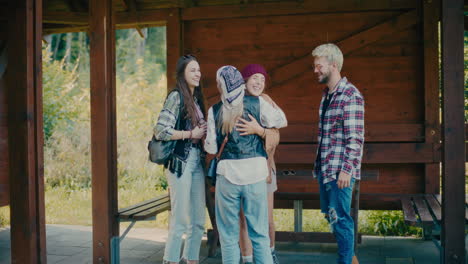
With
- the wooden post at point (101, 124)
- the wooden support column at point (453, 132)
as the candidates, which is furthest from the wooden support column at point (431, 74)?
the wooden post at point (101, 124)

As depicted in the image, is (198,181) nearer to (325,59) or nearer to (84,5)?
(325,59)

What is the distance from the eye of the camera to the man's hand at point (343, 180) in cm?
368

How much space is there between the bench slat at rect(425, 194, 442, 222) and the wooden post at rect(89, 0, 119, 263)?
2806 mm

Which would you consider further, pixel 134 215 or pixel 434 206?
pixel 434 206

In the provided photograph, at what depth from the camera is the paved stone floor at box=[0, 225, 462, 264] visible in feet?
16.5

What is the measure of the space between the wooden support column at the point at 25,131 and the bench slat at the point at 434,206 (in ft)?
10.1

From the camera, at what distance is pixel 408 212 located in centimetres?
450

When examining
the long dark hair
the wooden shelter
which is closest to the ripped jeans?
the long dark hair

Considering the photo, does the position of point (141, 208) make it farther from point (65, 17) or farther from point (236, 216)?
point (65, 17)

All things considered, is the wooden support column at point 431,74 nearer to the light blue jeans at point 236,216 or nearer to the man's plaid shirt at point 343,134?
the man's plaid shirt at point 343,134

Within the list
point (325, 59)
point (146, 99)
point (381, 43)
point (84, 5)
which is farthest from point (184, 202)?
point (146, 99)

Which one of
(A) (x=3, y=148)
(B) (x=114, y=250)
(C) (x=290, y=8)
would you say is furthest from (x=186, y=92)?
(A) (x=3, y=148)

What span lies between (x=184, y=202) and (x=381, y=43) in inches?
128

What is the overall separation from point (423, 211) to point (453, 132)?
103 centimetres
